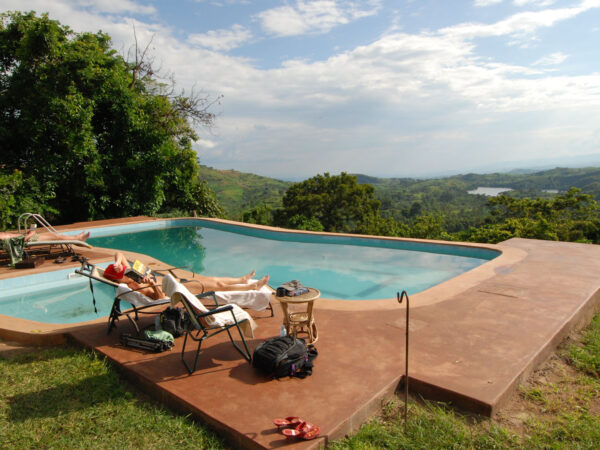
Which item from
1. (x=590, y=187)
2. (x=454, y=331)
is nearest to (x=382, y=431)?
(x=454, y=331)

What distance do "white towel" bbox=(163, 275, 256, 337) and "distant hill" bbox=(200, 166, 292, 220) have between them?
151 feet

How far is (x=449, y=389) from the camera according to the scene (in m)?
2.70

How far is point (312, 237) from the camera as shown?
34.5 ft

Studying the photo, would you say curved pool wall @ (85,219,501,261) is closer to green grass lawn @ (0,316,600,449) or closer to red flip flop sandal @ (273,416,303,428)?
green grass lawn @ (0,316,600,449)

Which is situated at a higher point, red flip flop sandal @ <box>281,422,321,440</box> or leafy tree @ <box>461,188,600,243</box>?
leafy tree @ <box>461,188,600,243</box>

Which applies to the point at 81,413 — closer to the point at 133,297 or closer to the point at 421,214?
the point at 133,297

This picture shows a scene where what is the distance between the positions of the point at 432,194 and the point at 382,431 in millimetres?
75351

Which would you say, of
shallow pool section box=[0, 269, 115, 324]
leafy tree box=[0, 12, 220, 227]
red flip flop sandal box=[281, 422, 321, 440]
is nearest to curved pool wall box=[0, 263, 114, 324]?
shallow pool section box=[0, 269, 115, 324]

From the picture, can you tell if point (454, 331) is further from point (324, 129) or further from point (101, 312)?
point (324, 129)

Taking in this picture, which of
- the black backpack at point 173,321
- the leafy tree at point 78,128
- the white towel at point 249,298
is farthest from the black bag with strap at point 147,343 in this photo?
the leafy tree at point 78,128

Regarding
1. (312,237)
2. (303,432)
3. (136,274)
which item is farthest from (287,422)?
(312,237)

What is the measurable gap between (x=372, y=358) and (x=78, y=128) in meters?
13.8

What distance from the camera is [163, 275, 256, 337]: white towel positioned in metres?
3.08

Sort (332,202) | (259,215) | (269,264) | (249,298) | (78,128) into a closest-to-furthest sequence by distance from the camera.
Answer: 1. (249,298)
2. (269,264)
3. (78,128)
4. (259,215)
5. (332,202)
